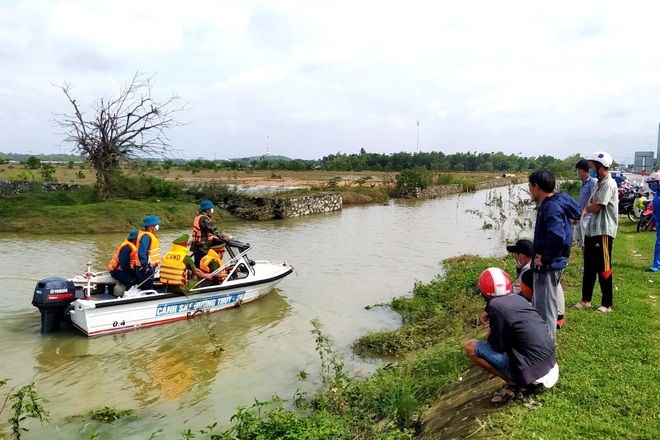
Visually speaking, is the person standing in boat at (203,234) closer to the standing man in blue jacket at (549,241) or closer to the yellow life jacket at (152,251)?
the yellow life jacket at (152,251)

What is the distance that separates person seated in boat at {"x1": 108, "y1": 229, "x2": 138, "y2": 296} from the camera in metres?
8.78

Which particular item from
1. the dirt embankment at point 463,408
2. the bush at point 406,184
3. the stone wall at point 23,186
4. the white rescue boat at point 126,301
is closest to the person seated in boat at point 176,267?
the white rescue boat at point 126,301

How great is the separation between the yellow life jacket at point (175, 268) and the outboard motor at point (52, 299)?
1.52 metres

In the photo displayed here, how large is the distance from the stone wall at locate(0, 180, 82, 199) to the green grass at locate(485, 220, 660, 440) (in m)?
27.1

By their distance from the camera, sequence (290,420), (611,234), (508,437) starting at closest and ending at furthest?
1. (508,437)
2. (290,420)
3. (611,234)

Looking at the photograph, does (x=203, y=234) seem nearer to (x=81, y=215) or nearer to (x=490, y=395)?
(x=490, y=395)

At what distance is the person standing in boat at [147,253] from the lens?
876 cm

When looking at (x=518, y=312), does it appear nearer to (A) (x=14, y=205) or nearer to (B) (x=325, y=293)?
(B) (x=325, y=293)

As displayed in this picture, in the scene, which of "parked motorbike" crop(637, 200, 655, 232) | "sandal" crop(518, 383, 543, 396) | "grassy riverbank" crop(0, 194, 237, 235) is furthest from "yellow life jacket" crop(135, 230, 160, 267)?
"parked motorbike" crop(637, 200, 655, 232)

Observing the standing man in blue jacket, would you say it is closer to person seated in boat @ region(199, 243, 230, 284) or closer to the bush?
person seated in boat @ region(199, 243, 230, 284)

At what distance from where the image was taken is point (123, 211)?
72.4 feet

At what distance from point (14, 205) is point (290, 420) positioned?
22473mm

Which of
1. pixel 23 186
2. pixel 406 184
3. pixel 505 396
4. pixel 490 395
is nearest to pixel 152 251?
pixel 490 395

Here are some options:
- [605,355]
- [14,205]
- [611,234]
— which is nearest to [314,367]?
[605,355]
